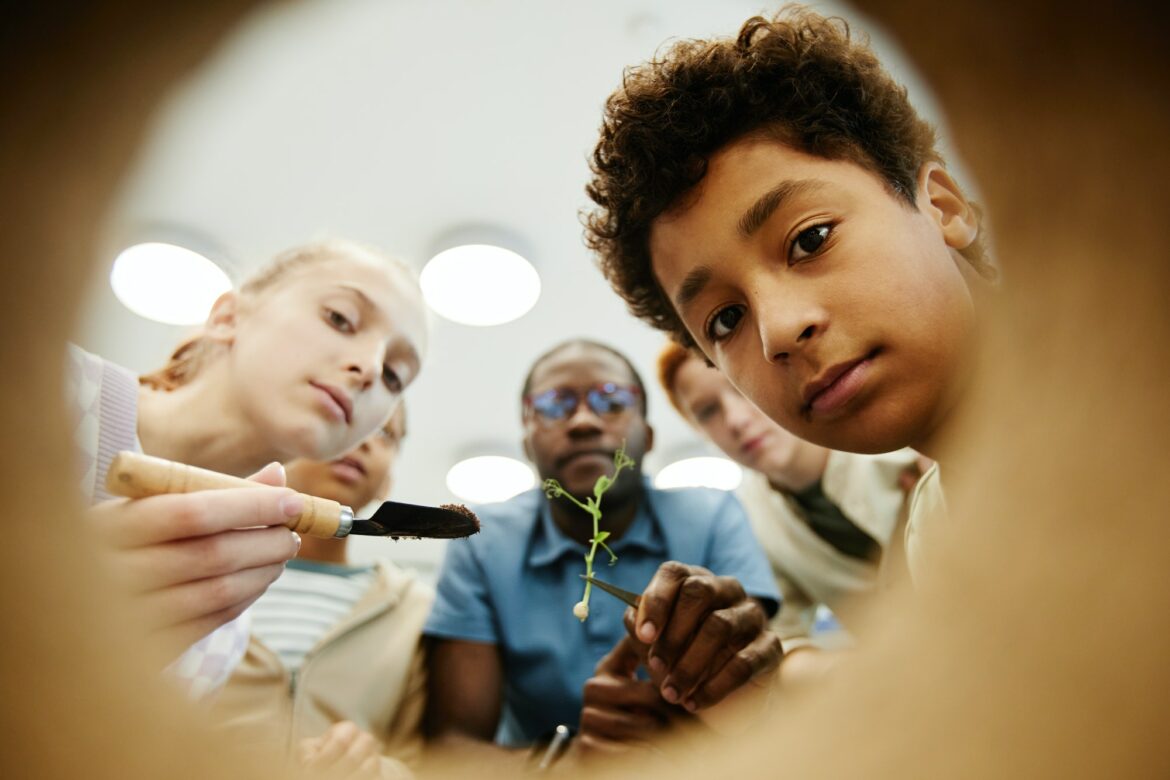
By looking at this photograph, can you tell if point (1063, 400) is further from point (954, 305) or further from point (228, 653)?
point (228, 653)

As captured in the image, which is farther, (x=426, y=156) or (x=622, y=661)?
(x=426, y=156)

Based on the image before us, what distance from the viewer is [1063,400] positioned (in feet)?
0.76

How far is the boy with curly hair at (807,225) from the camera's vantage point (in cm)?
37

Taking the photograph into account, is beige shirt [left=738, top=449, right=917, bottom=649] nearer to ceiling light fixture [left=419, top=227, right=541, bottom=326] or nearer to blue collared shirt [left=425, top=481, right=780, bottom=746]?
blue collared shirt [left=425, top=481, right=780, bottom=746]

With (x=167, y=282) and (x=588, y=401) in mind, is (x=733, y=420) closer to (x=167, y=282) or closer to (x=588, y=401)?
(x=588, y=401)

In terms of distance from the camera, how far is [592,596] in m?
0.47

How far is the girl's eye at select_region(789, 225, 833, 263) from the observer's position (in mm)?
387

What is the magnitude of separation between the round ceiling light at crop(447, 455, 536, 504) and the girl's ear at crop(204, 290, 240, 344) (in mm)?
230

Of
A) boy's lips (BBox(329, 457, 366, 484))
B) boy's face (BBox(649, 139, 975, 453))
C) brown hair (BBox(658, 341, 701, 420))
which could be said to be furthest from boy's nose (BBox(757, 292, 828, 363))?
boy's lips (BBox(329, 457, 366, 484))

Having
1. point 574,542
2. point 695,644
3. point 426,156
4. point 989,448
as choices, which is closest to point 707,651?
point 695,644

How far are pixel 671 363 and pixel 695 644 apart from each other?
0.93ft

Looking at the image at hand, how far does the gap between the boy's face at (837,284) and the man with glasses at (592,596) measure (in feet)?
0.47

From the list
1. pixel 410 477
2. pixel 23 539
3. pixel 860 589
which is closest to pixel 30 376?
pixel 23 539

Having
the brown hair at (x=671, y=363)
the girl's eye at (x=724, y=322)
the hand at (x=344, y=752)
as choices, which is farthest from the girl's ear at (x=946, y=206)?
the hand at (x=344, y=752)
